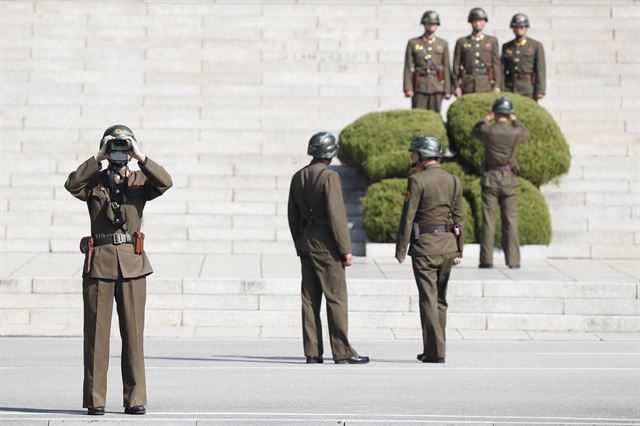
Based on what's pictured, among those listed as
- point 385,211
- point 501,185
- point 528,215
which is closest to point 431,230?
point 501,185

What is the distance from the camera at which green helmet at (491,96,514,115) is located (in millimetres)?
16234

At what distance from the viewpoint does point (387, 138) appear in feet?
59.0

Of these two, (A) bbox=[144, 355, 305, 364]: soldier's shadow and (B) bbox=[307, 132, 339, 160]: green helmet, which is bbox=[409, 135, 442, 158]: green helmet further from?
(A) bbox=[144, 355, 305, 364]: soldier's shadow

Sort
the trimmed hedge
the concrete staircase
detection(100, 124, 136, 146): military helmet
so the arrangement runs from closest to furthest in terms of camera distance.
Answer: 1. detection(100, 124, 136, 146): military helmet
2. the concrete staircase
3. the trimmed hedge

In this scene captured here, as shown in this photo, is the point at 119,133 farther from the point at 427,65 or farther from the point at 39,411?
the point at 427,65

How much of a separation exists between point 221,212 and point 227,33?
6.33 metres

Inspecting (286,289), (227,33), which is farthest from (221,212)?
(227,33)

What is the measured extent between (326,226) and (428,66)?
8.35 meters

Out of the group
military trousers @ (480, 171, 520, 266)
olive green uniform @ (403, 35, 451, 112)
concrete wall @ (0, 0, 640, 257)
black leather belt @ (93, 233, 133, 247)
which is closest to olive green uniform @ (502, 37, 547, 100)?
olive green uniform @ (403, 35, 451, 112)

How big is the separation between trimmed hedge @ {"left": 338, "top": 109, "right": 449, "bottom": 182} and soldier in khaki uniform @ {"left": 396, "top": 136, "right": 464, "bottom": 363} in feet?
19.9

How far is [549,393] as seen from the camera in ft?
33.1

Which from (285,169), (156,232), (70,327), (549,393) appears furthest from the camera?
(285,169)

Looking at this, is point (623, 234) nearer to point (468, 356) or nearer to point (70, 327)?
point (468, 356)

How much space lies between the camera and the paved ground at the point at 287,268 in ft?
49.6
